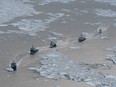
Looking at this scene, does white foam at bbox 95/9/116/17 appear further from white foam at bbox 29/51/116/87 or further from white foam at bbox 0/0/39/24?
white foam at bbox 29/51/116/87

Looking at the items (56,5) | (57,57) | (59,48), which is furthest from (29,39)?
(56,5)

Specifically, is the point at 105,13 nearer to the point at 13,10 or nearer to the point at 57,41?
the point at 13,10

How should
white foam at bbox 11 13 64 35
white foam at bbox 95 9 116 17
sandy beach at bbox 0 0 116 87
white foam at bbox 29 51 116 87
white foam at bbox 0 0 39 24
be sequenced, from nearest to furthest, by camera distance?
white foam at bbox 29 51 116 87 → sandy beach at bbox 0 0 116 87 → white foam at bbox 11 13 64 35 → white foam at bbox 0 0 39 24 → white foam at bbox 95 9 116 17

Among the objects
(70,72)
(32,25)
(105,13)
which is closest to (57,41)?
(32,25)

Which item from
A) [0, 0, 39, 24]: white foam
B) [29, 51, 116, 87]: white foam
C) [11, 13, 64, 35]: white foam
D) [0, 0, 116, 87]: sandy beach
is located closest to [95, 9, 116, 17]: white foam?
[0, 0, 116, 87]: sandy beach

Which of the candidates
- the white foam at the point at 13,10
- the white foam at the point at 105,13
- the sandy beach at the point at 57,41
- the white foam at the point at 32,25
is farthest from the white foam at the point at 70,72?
the white foam at the point at 105,13

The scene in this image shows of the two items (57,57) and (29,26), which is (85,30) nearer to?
(29,26)

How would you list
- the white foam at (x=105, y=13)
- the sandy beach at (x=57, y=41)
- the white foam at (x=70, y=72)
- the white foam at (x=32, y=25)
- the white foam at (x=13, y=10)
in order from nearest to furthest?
the white foam at (x=70, y=72) < the sandy beach at (x=57, y=41) < the white foam at (x=32, y=25) < the white foam at (x=13, y=10) < the white foam at (x=105, y=13)

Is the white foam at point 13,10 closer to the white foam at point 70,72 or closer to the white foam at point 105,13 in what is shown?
the white foam at point 105,13

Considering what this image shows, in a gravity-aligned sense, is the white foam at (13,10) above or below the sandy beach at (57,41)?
above
